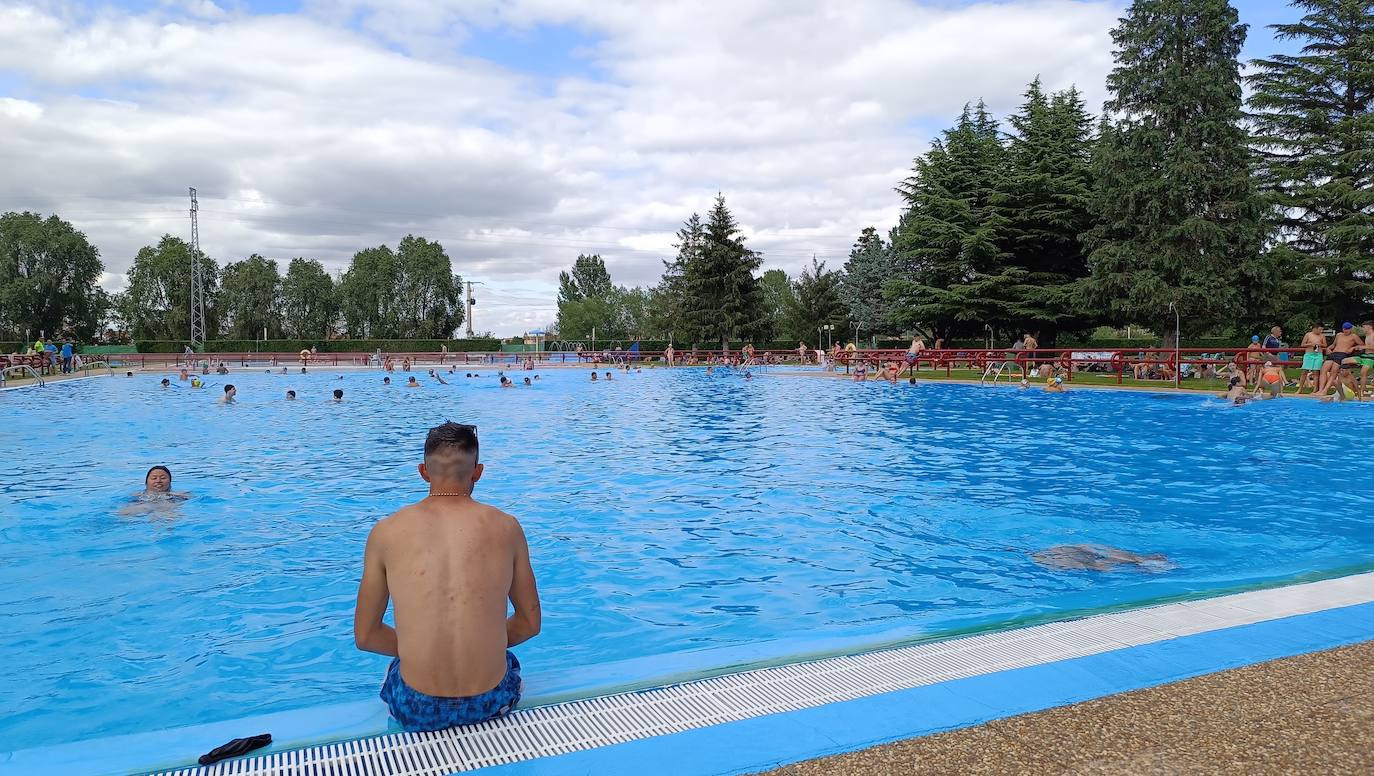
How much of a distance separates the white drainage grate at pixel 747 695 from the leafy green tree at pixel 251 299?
91.7m

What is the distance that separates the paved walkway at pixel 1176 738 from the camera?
273cm

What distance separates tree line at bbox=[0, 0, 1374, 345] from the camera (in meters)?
31.6

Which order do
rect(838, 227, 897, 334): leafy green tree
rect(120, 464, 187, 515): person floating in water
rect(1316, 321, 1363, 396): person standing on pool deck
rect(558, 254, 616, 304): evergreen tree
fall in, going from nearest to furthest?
rect(120, 464, 187, 515): person floating in water
rect(1316, 321, 1363, 396): person standing on pool deck
rect(838, 227, 897, 334): leafy green tree
rect(558, 254, 616, 304): evergreen tree

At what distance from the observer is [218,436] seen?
662 inches

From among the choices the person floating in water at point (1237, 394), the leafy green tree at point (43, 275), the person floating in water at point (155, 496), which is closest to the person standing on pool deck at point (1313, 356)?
the person floating in water at point (1237, 394)

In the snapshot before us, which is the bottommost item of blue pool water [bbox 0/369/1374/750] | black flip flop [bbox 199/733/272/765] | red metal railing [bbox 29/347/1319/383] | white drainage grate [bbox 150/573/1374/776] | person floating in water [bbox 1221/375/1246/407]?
blue pool water [bbox 0/369/1374/750]

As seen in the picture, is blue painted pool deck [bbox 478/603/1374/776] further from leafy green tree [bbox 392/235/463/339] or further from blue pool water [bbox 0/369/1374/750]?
leafy green tree [bbox 392/235/463/339]

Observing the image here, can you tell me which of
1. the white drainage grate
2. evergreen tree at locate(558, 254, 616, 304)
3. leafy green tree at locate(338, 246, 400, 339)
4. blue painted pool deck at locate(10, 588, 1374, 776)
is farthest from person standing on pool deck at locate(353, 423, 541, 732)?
evergreen tree at locate(558, 254, 616, 304)

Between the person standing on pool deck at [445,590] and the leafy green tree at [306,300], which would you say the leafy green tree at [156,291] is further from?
the person standing on pool deck at [445,590]

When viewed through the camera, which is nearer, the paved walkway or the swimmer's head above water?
the paved walkway

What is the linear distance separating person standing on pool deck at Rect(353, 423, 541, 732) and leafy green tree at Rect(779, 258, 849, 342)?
195ft

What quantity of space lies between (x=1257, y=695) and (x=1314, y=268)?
37089 mm

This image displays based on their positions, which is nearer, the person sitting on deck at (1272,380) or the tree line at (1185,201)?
the person sitting on deck at (1272,380)

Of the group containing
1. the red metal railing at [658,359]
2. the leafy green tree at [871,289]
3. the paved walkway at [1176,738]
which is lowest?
the paved walkway at [1176,738]
